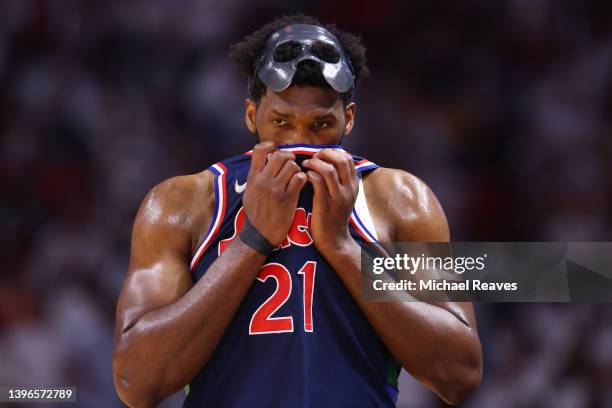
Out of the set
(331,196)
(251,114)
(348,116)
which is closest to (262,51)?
(251,114)

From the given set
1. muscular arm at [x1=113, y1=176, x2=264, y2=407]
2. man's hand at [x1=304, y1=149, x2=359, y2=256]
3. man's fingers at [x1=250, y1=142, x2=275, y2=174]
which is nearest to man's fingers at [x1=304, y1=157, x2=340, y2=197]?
man's hand at [x1=304, y1=149, x2=359, y2=256]

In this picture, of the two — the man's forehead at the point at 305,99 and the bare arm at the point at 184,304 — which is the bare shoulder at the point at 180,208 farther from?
the man's forehead at the point at 305,99

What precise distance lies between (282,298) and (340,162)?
34cm

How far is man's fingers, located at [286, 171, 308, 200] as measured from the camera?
198 centimetres

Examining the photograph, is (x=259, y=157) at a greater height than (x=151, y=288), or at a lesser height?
greater

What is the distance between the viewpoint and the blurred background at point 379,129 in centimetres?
360

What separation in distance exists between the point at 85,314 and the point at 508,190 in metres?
1.87

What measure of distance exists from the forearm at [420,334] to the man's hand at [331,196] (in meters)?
0.03

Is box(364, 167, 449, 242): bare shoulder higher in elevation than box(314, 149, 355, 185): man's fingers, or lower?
lower

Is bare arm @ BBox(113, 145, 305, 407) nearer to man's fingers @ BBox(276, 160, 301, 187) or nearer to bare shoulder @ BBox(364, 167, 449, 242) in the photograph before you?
man's fingers @ BBox(276, 160, 301, 187)

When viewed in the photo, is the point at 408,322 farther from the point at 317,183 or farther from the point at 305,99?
the point at 305,99

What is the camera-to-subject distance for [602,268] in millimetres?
2449

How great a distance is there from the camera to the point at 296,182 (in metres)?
1.99

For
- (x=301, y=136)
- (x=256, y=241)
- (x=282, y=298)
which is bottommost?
(x=282, y=298)
